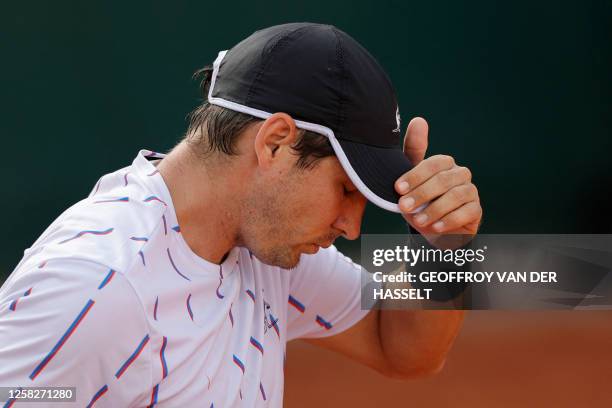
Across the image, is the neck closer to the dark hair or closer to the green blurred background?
the dark hair

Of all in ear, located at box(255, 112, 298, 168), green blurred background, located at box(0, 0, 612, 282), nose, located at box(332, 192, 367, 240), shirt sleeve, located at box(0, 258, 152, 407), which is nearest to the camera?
shirt sleeve, located at box(0, 258, 152, 407)

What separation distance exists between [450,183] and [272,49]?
0.40 metres

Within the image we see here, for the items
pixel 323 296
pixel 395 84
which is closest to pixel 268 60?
pixel 323 296

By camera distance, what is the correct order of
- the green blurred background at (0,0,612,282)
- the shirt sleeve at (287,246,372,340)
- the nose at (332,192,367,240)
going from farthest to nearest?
1. the green blurred background at (0,0,612,282)
2. the shirt sleeve at (287,246,372,340)
3. the nose at (332,192,367,240)

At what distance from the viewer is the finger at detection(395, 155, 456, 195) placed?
4.51 ft

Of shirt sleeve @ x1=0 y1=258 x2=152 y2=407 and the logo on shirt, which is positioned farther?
the logo on shirt

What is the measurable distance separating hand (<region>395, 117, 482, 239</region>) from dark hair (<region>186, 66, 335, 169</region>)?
0.15 m

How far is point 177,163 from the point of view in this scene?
4.76 ft

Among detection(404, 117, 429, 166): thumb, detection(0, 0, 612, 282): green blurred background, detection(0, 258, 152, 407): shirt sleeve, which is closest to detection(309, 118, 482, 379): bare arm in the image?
detection(404, 117, 429, 166): thumb

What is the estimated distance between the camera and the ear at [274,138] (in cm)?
135

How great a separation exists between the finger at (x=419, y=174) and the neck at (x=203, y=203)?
0.99ft

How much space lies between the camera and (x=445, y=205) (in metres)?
1.38

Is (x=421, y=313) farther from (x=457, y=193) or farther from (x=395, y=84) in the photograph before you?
(x=395, y=84)

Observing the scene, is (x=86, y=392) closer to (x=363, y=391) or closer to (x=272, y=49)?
(x=272, y=49)
